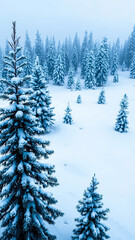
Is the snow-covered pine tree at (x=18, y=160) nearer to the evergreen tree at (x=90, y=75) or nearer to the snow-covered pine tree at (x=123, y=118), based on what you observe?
the snow-covered pine tree at (x=123, y=118)

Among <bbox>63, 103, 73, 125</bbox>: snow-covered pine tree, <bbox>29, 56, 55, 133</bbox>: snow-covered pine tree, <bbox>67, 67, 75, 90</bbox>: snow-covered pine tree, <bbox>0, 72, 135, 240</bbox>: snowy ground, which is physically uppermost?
<bbox>67, 67, 75, 90</bbox>: snow-covered pine tree

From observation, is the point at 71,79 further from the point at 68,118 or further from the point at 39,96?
the point at 39,96

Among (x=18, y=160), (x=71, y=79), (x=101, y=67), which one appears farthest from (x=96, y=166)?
(x=101, y=67)

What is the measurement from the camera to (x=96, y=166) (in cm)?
1388

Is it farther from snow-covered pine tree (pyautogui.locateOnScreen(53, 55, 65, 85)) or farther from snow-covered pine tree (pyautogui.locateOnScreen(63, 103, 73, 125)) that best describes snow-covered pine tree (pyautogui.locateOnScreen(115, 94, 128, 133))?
snow-covered pine tree (pyautogui.locateOnScreen(53, 55, 65, 85))

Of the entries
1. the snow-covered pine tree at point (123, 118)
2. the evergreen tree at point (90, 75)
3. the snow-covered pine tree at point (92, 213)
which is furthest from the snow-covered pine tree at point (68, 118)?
the evergreen tree at point (90, 75)

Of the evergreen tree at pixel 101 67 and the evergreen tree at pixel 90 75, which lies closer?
the evergreen tree at pixel 90 75

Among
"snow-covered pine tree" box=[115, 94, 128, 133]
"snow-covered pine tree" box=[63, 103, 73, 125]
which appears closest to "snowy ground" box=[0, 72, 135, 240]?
"snow-covered pine tree" box=[63, 103, 73, 125]

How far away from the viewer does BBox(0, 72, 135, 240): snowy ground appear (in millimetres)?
9221

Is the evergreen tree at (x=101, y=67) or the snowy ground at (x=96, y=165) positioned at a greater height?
the evergreen tree at (x=101, y=67)

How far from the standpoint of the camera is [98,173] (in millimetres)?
13016

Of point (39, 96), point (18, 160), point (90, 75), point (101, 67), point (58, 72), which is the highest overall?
point (101, 67)

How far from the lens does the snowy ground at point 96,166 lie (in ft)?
30.3

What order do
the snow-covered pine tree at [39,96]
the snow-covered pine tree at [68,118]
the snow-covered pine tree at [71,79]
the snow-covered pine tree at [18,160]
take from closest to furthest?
1. the snow-covered pine tree at [18,160]
2. the snow-covered pine tree at [39,96]
3. the snow-covered pine tree at [68,118]
4. the snow-covered pine tree at [71,79]
